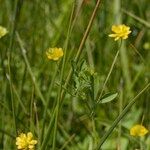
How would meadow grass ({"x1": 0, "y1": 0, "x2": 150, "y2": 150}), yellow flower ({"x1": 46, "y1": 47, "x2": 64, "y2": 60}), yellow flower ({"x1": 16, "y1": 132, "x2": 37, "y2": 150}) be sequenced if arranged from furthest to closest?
meadow grass ({"x1": 0, "y1": 0, "x2": 150, "y2": 150})
yellow flower ({"x1": 46, "y1": 47, "x2": 64, "y2": 60})
yellow flower ({"x1": 16, "y1": 132, "x2": 37, "y2": 150})

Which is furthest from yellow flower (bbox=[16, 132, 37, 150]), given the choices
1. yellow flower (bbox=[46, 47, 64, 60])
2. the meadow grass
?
yellow flower (bbox=[46, 47, 64, 60])

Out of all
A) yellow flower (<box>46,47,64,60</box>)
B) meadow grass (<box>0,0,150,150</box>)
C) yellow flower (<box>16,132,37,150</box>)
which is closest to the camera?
yellow flower (<box>16,132,37,150</box>)

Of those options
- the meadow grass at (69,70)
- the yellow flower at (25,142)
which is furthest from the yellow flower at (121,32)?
the yellow flower at (25,142)

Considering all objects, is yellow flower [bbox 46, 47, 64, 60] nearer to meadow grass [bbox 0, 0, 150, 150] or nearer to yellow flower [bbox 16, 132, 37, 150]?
meadow grass [bbox 0, 0, 150, 150]

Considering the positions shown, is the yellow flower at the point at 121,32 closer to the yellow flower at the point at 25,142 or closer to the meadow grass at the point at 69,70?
the meadow grass at the point at 69,70

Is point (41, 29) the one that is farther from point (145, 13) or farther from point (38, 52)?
point (145, 13)

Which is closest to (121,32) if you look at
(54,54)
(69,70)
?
(54,54)

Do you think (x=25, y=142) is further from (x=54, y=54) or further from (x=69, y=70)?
(x=69, y=70)

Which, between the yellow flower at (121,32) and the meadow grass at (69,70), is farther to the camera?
the meadow grass at (69,70)

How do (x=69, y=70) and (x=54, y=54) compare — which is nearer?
(x=54, y=54)

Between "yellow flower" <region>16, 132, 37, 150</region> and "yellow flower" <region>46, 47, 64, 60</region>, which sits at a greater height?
"yellow flower" <region>46, 47, 64, 60</region>

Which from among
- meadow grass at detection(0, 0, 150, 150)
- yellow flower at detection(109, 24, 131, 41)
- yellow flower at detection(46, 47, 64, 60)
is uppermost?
yellow flower at detection(109, 24, 131, 41)
